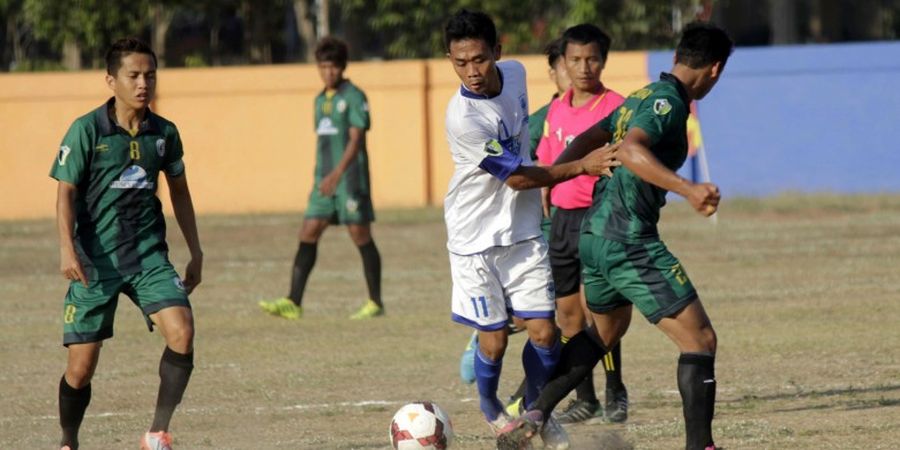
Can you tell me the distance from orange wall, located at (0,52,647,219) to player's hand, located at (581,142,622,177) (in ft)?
51.7

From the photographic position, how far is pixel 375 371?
10047 mm

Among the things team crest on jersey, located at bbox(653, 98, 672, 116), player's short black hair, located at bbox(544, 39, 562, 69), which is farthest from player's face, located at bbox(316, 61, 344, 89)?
team crest on jersey, located at bbox(653, 98, 672, 116)

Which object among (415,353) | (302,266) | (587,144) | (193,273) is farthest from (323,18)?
(587,144)

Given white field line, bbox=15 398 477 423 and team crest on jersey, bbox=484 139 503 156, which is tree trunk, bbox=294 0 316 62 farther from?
team crest on jersey, bbox=484 139 503 156

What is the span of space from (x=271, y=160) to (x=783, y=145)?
288 inches

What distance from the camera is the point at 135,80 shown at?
7020 millimetres

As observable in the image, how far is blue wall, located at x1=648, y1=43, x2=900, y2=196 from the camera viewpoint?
21.4m

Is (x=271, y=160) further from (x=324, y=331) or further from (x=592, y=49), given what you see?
(x=592, y=49)

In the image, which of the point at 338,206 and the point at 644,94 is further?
the point at 338,206

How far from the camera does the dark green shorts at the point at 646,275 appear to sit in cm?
654

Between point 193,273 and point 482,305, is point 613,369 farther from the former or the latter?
point 193,273

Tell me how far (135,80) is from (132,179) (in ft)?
1.48

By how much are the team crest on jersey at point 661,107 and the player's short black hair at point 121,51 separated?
2332 millimetres

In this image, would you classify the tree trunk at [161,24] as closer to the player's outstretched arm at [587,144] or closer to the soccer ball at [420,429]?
the player's outstretched arm at [587,144]
